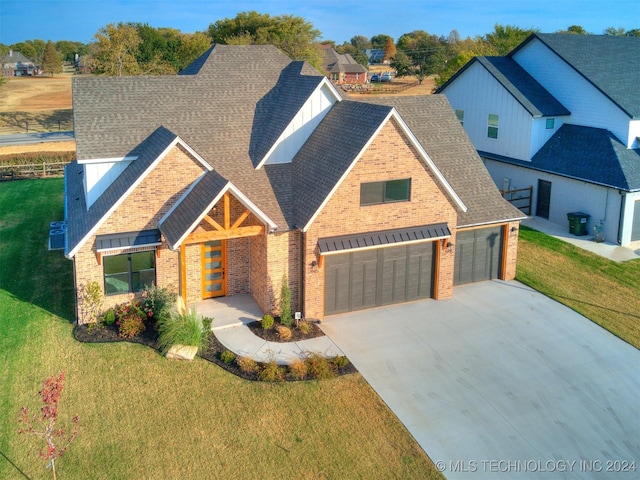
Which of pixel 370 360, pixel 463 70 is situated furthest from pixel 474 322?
pixel 463 70

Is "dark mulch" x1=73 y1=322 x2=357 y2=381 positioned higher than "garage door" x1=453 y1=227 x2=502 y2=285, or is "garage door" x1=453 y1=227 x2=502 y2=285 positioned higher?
"garage door" x1=453 y1=227 x2=502 y2=285

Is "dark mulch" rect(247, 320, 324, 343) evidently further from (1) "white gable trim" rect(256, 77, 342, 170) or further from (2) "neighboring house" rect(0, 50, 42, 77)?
(2) "neighboring house" rect(0, 50, 42, 77)

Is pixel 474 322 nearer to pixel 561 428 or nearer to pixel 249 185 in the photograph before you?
pixel 561 428

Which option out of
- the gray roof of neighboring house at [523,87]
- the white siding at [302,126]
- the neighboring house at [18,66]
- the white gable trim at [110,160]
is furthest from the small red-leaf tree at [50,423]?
the neighboring house at [18,66]

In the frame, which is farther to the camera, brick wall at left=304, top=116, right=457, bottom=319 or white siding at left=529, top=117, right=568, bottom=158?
white siding at left=529, top=117, right=568, bottom=158

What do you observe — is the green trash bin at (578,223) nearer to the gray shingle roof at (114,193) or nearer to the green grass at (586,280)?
the green grass at (586,280)

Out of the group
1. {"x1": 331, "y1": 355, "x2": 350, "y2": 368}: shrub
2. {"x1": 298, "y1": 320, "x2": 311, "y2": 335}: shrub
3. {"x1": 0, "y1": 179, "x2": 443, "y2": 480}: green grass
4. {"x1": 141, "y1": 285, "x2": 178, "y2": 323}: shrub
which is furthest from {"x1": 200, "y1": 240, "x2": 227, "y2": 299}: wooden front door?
{"x1": 331, "y1": 355, "x2": 350, "y2": 368}: shrub
